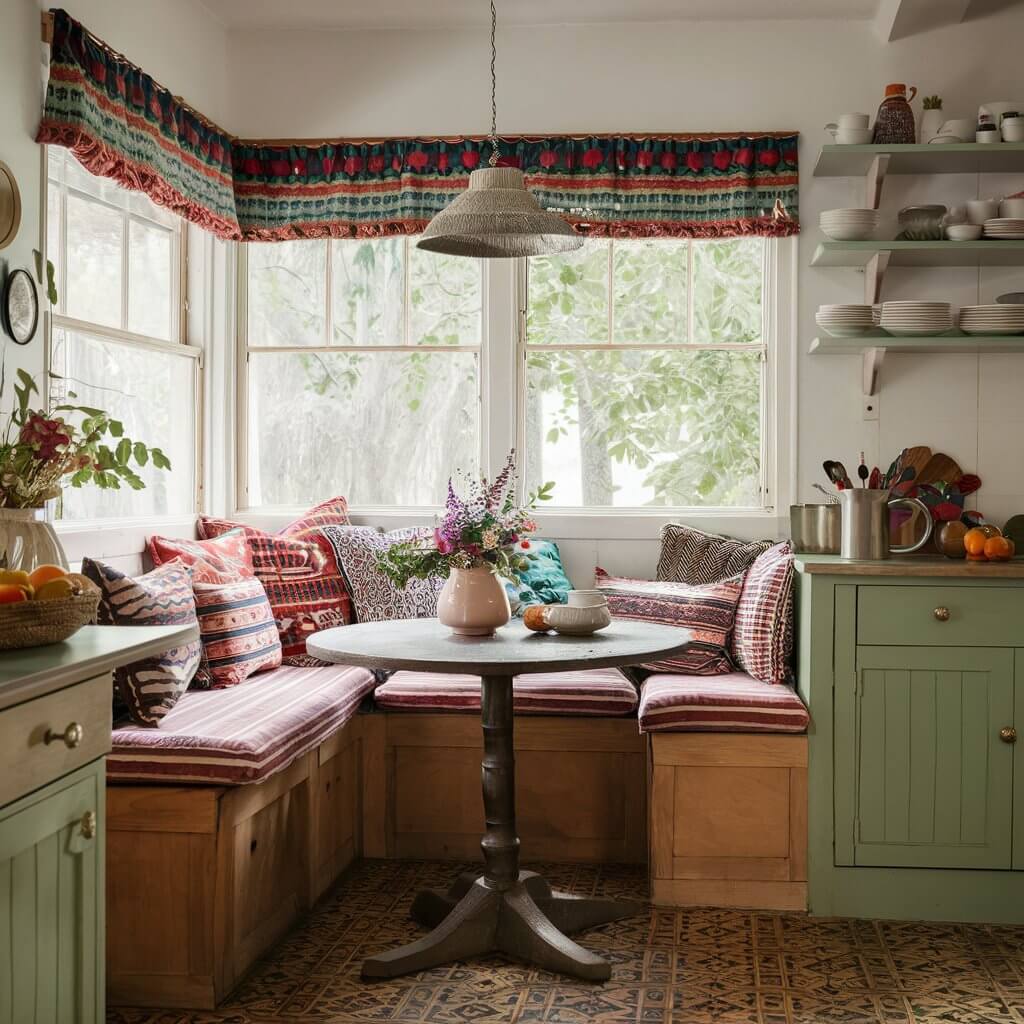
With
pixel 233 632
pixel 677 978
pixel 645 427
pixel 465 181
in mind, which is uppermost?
pixel 465 181

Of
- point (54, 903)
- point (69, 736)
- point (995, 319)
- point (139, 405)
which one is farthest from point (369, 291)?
point (54, 903)

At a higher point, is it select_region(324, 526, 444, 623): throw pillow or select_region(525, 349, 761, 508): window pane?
select_region(525, 349, 761, 508): window pane

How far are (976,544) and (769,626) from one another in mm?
666

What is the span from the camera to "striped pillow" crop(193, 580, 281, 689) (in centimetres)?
343

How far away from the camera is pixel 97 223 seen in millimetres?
3672

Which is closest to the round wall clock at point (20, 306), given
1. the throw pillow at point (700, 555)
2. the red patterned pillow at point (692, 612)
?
the red patterned pillow at point (692, 612)

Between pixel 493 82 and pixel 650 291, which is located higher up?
pixel 493 82

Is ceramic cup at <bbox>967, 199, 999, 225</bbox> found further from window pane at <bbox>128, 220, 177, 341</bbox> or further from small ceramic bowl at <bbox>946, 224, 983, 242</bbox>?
window pane at <bbox>128, 220, 177, 341</bbox>

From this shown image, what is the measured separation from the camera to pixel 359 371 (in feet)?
14.7

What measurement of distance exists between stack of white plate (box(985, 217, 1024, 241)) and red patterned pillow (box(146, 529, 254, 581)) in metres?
2.65

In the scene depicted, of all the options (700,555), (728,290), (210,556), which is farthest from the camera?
(728,290)

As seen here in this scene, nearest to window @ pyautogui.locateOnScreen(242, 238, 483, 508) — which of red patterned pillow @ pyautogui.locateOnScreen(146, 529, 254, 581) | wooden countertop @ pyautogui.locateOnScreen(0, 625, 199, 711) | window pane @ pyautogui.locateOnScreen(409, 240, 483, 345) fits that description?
window pane @ pyautogui.locateOnScreen(409, 240, 483, 345)

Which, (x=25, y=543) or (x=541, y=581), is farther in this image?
(x=541, y=581)

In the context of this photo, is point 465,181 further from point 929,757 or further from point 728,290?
point 929,757
